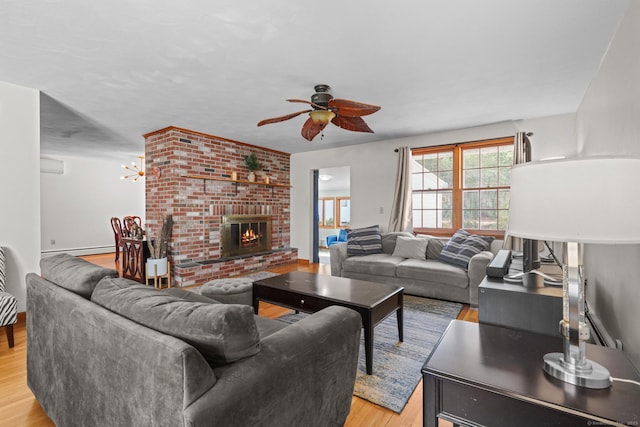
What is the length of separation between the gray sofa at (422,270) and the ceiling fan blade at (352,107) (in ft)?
7.12

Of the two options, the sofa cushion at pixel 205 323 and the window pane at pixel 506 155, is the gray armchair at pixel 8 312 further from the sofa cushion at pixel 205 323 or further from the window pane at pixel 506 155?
the window pane at pixel 506 155

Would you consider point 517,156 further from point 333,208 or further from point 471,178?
point 333,208

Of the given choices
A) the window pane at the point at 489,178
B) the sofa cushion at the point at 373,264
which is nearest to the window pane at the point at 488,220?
the window pane at the point at 489,178

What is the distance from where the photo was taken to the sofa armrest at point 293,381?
0.93 metres

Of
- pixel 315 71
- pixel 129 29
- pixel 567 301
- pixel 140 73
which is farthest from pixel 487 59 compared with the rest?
pixel 140 73

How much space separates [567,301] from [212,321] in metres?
1.22

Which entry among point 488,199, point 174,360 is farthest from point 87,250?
point 488,199

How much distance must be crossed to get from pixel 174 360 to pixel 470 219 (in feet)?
15.5

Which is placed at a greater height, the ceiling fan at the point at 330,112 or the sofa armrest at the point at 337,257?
the ceiling fan at the point at 330,112

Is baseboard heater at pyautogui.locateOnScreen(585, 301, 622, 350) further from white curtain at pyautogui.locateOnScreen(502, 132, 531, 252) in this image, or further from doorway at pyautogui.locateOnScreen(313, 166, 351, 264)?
doorway at pyautogui.locateOnScreen(313, 166, 351, 264)

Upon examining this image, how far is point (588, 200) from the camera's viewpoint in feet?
2.86

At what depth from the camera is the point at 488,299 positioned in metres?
1.74

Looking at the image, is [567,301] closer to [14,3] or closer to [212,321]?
[212,321]

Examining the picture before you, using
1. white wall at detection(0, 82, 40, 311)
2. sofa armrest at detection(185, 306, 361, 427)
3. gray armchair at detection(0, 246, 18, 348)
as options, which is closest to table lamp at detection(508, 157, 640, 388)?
sofa armrest at detection(185, 306, 361, 427)
